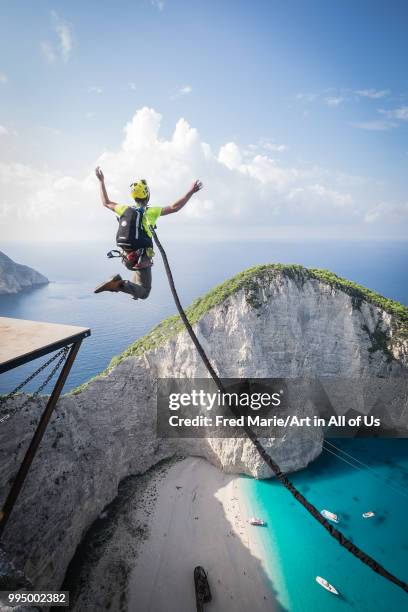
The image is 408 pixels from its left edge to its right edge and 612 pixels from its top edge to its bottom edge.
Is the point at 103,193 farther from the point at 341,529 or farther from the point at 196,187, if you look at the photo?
the point at 341,529

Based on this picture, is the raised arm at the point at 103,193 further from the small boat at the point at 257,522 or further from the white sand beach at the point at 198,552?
the small boat at the point at 257,522

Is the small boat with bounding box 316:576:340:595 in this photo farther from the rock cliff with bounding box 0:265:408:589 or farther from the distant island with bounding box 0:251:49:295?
the distant island with bounding box 0:251:49:295

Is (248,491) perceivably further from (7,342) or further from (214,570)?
(7,342)

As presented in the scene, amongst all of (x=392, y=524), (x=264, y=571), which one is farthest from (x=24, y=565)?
(x=392, y=524)

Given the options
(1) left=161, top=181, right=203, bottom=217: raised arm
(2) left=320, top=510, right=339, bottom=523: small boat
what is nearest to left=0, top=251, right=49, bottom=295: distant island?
(2) left=320, top=510, right=339, bottom=523: small boat

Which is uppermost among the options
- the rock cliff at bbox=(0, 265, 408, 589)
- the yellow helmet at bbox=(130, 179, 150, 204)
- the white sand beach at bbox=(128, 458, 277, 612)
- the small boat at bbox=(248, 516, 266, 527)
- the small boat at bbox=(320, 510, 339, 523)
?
the yellow helmet at bbox=(130, 179, 150, 204)

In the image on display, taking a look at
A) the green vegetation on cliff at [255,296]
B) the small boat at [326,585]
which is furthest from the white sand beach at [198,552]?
the green vegetation on cliff at [255,296]
